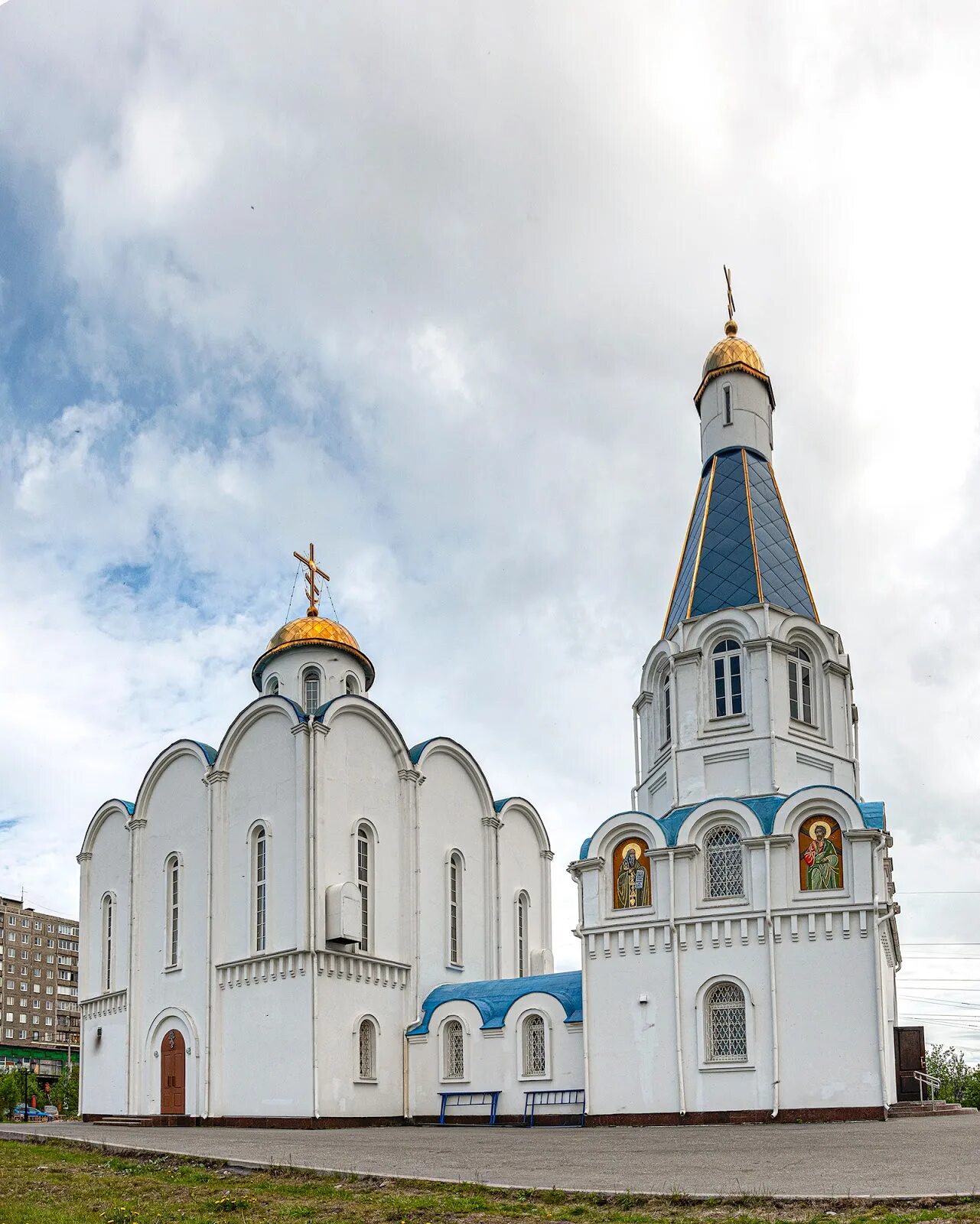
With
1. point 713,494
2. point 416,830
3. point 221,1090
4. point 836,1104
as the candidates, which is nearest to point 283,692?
point 416,830

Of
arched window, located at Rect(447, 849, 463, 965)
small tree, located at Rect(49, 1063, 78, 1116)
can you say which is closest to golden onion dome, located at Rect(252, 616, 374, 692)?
arched window, located at Rect(447, 849, 463, 965)

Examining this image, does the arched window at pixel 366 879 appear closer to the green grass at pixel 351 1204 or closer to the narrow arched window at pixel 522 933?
the narrow arched window at pixel 522 933

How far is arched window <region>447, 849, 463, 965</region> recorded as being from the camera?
1084 inches

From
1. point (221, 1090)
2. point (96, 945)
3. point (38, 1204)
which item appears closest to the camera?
point (38, 1204)

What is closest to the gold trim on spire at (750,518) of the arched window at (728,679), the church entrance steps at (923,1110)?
the arched window at (728,679)

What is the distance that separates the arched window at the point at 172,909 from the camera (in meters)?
26.6

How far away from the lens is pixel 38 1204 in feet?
32.4

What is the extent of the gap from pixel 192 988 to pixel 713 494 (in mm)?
15050

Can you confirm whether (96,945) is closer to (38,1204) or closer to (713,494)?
(713,494)

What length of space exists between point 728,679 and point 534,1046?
7857mm

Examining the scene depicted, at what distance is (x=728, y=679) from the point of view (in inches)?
943

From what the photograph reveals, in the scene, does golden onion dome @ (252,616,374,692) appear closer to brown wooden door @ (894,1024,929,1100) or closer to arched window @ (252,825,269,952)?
arched window @ (252,825,269,952)

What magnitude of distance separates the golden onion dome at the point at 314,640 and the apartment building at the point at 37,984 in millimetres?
64639

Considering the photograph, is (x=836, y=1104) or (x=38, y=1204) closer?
(x=38, y=1204)
